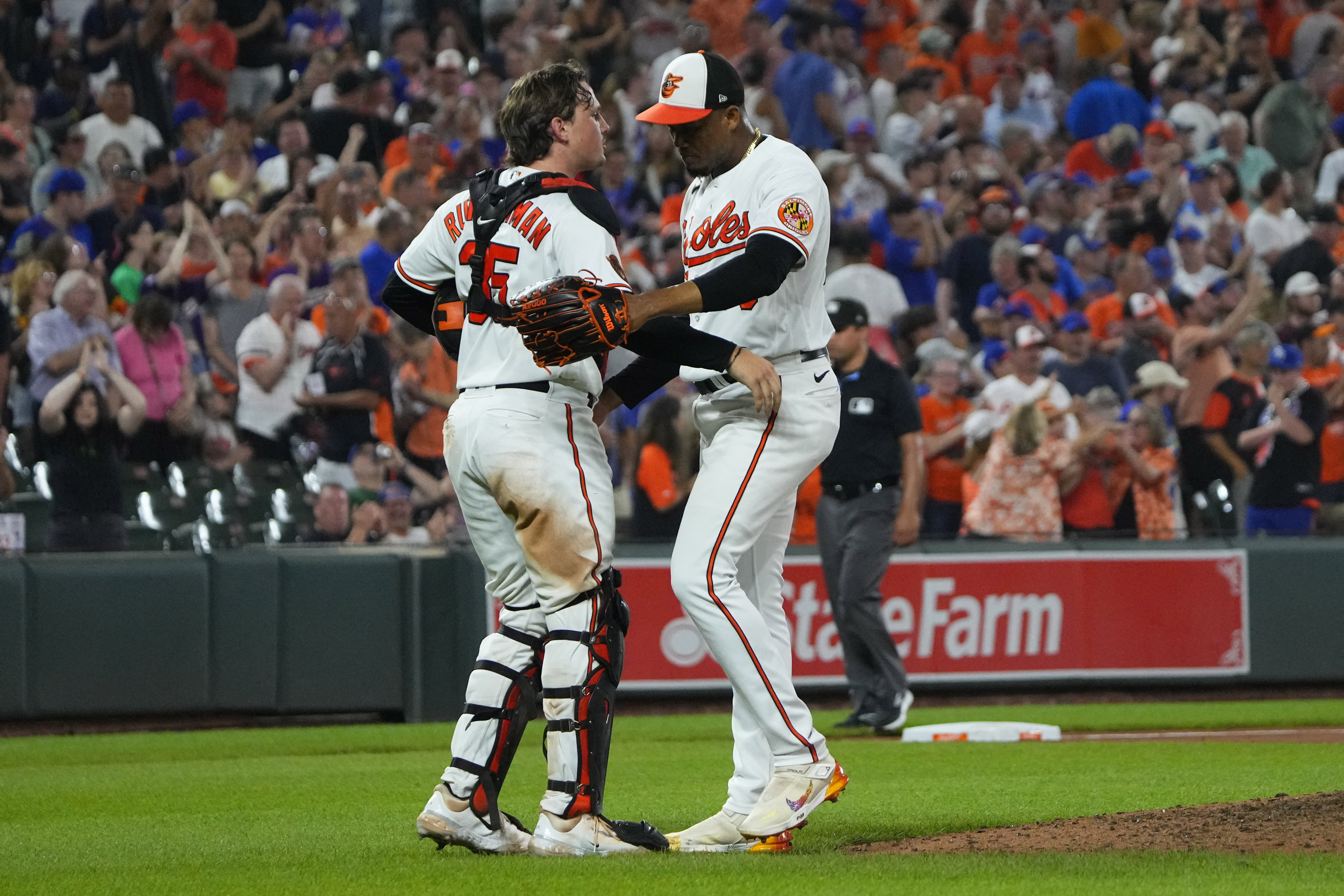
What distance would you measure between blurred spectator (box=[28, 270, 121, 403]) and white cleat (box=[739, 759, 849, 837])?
7.24 m

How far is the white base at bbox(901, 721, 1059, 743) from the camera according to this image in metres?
9.22

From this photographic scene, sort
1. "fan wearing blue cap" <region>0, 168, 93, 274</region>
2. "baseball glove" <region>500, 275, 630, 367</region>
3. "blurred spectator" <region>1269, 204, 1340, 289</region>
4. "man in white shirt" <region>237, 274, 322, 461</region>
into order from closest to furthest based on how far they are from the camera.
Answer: "baseball glove" <region>500, 275, 630, 367</region>, "man in white shirt" <region>237, 274, 322, 461</region>, "fan wearing blue cap" <region>0, 168, 93, 274</region>, "blurred spectator" <region>1269, 204, 1340, 289</region>

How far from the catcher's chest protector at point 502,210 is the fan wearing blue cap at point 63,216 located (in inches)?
337

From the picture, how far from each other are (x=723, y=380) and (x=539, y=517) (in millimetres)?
754

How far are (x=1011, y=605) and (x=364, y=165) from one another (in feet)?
20.5

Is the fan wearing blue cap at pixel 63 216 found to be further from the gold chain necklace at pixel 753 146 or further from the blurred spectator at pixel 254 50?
the gold chain necklace at pixel 753 146

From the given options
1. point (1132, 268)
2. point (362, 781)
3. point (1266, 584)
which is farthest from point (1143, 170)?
point (362, 781)

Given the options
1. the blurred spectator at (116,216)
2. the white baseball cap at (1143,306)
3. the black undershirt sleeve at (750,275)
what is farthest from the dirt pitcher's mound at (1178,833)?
the blurred spectator at (116,216)

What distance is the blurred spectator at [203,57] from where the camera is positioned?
50.8ft

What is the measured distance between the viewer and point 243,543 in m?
11.0

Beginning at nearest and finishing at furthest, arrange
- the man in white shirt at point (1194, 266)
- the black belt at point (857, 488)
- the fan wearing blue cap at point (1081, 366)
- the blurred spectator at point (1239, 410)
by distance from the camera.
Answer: the black belt at point (857, 488) → the blurred spectator at point (1239, 410) → the fan wearing blue cap at point (1081, 366) → the man in white shirt at point (1194, 266)

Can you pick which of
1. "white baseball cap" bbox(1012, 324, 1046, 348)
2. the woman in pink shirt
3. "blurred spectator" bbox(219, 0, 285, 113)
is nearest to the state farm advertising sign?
"white baseball cap" bbox(1012, 324, 1046, 348)

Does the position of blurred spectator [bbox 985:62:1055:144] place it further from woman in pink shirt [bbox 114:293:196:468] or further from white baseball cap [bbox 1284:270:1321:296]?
woman in pink shirt [bbox 114:293:196:468]

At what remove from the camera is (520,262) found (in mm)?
4984
